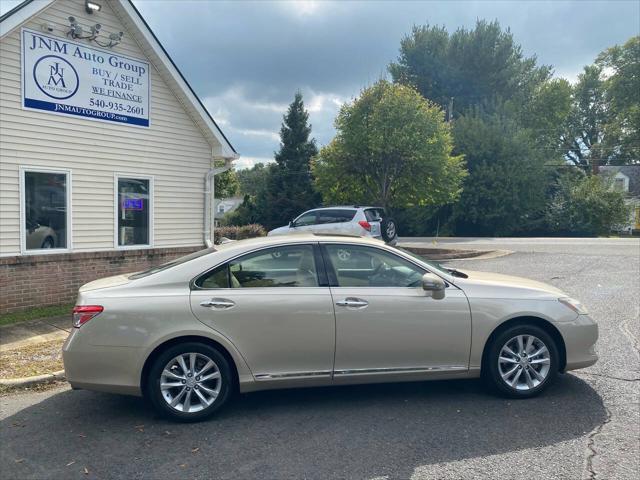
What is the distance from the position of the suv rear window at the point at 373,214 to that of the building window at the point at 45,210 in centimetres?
859

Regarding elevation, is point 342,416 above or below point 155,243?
below

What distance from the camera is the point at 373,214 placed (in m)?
15.7

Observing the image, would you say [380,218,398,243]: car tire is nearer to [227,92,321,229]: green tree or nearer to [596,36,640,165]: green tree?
[227,92,321,229]: green tree

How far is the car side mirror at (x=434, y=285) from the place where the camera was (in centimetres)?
441

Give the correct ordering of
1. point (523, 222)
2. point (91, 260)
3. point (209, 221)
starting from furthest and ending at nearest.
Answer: point (523, 222), point (209, 221), point (91, 260)

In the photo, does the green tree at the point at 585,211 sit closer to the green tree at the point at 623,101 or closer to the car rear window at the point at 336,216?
the green tree at the point at 623,101

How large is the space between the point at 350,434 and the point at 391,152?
54.4ft

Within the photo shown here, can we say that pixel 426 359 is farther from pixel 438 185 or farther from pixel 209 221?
Result: pixel 438 185

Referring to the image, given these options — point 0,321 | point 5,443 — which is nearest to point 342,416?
point 5,443

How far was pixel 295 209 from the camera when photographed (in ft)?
121

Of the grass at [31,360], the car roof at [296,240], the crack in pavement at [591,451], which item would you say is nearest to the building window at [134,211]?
the grass at [31,360]

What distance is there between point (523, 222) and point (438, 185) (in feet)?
58.5

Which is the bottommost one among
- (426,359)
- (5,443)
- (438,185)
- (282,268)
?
(5,443)

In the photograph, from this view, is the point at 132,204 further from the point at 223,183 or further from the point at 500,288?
the point at 223,183
